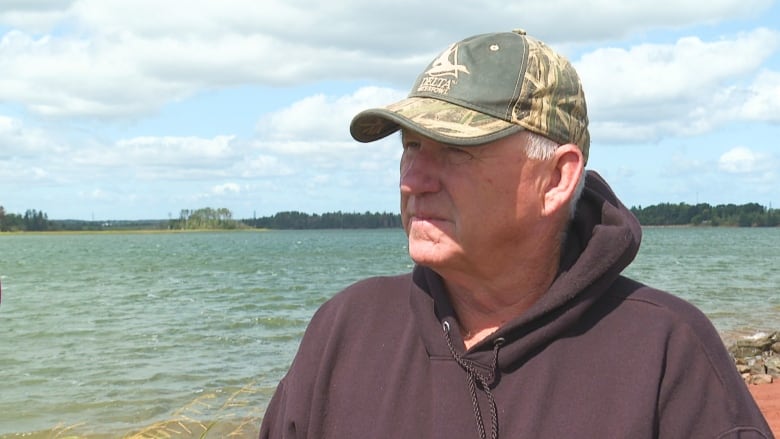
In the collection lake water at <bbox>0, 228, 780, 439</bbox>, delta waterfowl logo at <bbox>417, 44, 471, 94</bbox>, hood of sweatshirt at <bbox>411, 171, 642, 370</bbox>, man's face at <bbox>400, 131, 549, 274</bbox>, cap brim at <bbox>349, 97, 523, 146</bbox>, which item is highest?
delta waterfowl logo at <bbox>417, 44, 471, 94</bbox>

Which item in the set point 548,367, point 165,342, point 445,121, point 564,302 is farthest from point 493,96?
point 165,342

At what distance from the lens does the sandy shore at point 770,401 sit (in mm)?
8921

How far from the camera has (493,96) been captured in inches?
83.4

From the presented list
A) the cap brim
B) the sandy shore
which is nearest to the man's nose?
the cap brim

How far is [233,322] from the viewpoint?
22812mm

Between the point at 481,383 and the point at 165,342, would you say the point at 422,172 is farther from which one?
the point at 165,342

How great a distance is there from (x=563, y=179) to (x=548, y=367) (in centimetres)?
48

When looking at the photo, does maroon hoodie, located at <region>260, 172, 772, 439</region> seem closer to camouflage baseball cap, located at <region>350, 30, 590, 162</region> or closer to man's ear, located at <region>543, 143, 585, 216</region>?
man's ear, located at <region>543, 143, 585, 216</region>

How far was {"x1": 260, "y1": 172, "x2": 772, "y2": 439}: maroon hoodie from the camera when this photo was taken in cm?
209

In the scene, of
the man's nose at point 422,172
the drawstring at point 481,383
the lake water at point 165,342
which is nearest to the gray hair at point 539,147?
the man's nose at point 422,172

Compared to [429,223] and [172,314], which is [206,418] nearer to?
[429,223]

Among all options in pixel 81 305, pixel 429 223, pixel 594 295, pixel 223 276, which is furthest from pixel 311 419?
pixel 223 276

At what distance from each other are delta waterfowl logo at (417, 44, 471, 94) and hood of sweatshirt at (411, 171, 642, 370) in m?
0.55

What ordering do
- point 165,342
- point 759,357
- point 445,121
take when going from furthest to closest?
point 165,342, point 759,357, point 445,121
